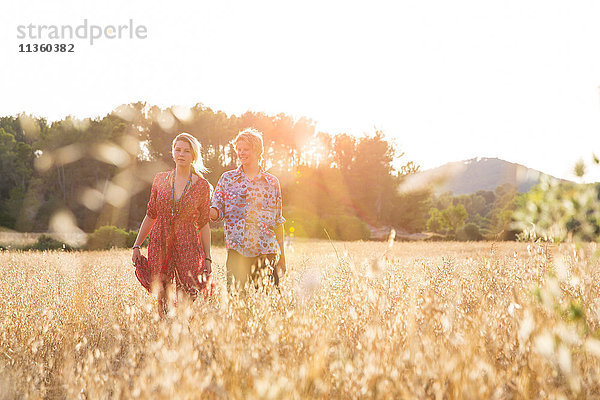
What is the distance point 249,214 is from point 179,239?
713 mm

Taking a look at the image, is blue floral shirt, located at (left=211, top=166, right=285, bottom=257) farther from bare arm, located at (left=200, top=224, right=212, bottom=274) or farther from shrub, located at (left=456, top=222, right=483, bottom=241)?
shrub, located at (left=456, top=222, right=483, bottom=241)

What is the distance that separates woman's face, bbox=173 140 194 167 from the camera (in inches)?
168

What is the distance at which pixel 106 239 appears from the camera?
61.8 ft

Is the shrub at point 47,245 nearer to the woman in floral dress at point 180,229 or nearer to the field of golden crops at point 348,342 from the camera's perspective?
the field of golden crops at point 348,342

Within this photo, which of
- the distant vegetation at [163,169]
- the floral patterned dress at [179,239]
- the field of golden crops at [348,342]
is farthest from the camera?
the distant vegetation at [163,169]

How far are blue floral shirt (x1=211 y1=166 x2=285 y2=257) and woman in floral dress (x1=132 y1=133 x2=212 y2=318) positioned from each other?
22 centimetres

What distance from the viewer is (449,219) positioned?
2174 inches

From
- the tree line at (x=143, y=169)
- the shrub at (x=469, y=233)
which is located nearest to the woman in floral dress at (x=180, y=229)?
the tree line at (x=143, y=169)

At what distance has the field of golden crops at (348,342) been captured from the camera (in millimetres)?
1710

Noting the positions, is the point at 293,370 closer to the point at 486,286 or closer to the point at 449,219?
the point at 486,286

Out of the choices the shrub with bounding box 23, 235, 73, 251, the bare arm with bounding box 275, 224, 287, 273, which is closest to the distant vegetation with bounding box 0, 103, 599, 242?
the shrub with bounding box 23, 235, 73, 251

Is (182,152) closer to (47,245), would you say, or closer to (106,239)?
(47,245)

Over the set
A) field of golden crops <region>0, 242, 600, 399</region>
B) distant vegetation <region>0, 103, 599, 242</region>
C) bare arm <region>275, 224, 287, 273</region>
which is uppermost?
distant vegetation <region>0, 103, 599, 242</region>

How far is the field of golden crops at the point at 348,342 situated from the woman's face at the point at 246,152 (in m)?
1.26
